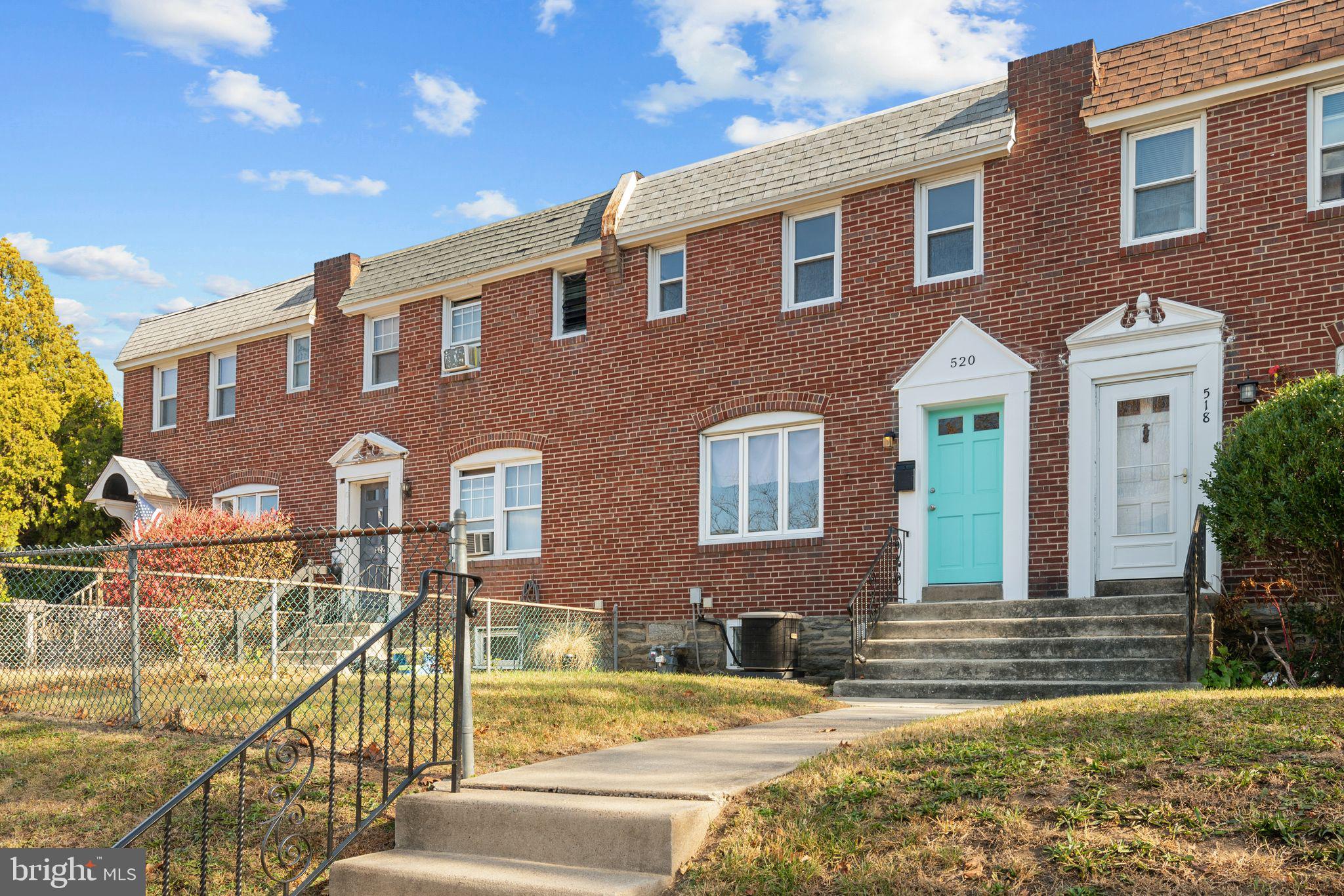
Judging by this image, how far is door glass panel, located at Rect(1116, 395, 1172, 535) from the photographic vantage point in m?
12.1

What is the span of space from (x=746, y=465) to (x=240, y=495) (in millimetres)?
10375

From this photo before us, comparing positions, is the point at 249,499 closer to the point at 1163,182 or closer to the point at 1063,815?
the point at 1163,182

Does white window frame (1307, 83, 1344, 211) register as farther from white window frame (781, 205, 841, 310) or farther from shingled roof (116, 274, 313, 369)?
shingled roof (116, 274, 313, 369)

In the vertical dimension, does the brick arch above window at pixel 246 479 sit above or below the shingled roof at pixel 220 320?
below

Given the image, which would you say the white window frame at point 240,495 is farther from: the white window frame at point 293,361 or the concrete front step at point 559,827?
the concrete front step at point 559,827

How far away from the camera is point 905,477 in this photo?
533 inches

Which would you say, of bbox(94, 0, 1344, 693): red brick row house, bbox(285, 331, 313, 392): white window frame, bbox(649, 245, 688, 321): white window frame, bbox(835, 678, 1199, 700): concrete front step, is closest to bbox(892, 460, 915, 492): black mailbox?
bbox(94, 0, 1344, 693): red brick row house

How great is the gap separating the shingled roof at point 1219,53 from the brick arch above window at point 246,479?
47.0 feet

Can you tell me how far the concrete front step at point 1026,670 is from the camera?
10.5 metres

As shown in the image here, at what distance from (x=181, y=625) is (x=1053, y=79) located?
11408mm

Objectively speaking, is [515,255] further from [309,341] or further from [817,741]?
[817,741]

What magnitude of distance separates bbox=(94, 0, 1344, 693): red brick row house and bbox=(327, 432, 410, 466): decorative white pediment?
0.07 meters

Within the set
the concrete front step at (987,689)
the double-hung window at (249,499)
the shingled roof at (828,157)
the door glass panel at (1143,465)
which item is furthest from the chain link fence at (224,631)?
the door glass panel at (1143,465)

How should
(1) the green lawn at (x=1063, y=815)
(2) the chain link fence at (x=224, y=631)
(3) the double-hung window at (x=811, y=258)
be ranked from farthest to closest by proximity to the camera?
1. (3) the double-hung window at (x=811, y=258)
2. (2) the chain link fence at (x=224, y=631)
3. (1) the green lawn at (x=1063, y=815)
